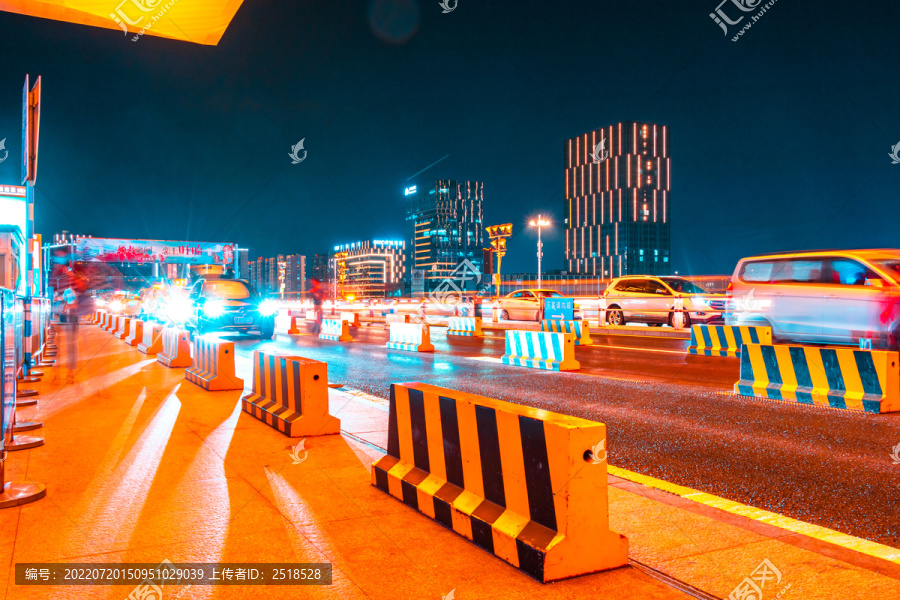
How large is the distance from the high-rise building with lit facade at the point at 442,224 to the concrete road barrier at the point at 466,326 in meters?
100

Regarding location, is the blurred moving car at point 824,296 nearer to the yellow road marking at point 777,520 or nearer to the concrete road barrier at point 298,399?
the yellow road marking at point 777,520

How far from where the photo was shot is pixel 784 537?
378 centimetres

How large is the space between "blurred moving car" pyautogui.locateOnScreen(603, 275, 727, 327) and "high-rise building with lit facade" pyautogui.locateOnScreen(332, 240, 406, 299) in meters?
154

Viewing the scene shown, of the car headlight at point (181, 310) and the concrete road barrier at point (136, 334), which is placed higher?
the car headlight at point (181, 310)

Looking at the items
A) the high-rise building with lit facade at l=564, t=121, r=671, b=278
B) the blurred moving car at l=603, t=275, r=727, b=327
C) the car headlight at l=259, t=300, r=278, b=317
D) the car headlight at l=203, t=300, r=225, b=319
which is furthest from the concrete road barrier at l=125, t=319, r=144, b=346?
the high-rise building with lit facade at l=564, t=121, r=671, b=278

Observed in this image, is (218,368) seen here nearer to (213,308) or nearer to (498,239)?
(213,308)

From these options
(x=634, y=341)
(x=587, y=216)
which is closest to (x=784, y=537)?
(x=634, y=341)

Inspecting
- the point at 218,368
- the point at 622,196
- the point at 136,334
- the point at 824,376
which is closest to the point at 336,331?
the point at 136,334

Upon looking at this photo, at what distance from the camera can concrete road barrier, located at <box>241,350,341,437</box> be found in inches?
250

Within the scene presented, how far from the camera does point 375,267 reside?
182000mm

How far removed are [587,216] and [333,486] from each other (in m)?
110

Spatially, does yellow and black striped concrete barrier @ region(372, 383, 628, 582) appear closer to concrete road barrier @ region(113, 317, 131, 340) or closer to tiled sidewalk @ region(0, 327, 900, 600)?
tiled sidewalk @ region(0, 327, 900, 600)

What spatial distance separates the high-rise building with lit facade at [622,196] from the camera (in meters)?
89.1

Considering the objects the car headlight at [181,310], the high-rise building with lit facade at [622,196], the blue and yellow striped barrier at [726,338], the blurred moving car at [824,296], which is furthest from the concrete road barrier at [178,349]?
the high-rise building with lit facade at [622,196]
